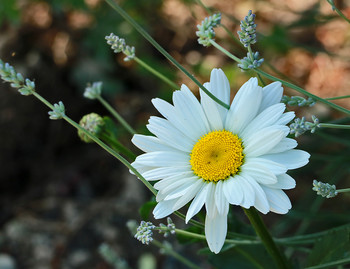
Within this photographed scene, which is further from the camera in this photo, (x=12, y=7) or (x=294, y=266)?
(x=12, y=7)

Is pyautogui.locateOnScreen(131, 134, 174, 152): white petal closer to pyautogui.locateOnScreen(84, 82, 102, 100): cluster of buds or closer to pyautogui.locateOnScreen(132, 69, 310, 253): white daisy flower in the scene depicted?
pyautogui.locateOnScreen(132, 69, 310, 253): white daisy flower

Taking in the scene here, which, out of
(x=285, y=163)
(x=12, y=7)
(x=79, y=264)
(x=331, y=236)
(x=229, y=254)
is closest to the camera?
(x=285, y=163)

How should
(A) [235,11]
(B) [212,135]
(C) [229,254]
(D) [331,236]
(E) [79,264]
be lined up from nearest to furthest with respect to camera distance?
(B) [212,135]
(D) [331,236]
(C) [229,254]
(E) [79,264]
(A) [235,11]

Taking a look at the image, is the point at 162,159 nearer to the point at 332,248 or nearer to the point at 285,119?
the point at 285,119

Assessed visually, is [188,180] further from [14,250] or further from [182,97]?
[14,250]

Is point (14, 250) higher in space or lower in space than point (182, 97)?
lower

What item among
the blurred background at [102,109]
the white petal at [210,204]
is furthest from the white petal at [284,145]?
the blurred background at [102,109]

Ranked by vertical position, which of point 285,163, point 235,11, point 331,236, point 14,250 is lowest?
point 14,250

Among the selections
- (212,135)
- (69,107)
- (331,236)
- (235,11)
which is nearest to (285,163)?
(212,135)
